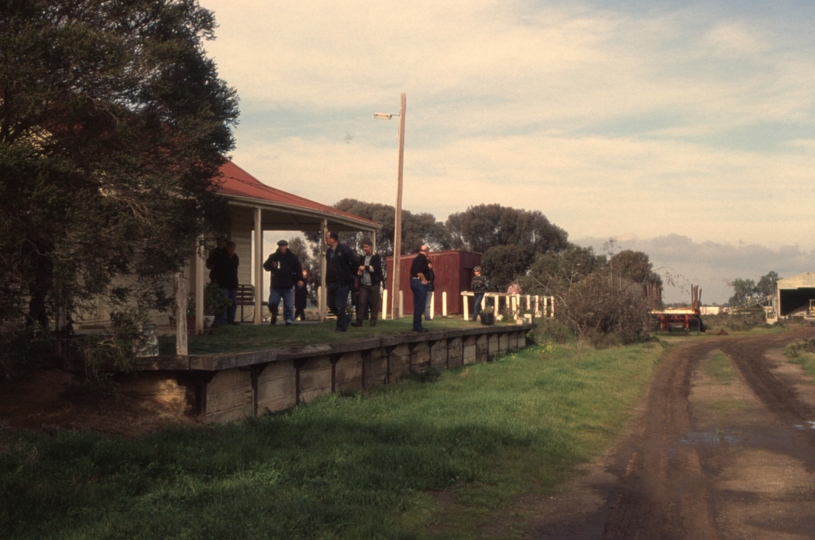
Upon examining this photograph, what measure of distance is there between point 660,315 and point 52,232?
3296 centimetres

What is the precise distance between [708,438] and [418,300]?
649 centimetres

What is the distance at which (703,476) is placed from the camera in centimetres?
748

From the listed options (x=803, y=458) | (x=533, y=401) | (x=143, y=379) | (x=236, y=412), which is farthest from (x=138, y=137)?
(x=803, y=458)

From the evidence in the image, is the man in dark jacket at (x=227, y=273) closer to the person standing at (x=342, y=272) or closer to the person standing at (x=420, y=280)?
the person standing at (x=342, y=272)

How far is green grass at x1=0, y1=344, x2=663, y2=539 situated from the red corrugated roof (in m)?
6.21

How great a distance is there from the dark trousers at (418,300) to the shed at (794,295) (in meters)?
49.1

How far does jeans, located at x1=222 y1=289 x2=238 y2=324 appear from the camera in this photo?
14.5m

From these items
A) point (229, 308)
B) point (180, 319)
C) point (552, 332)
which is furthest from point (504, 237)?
point (180, 319)

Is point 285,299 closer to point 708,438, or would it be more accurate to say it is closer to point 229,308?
point 229,308

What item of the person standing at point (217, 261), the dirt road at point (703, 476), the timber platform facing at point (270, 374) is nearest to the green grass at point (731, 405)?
the dirt road at point (703, 476)

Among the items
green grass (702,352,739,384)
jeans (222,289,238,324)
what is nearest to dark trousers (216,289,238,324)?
jeans (222,289,238,324)

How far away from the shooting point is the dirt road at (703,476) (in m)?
5.80

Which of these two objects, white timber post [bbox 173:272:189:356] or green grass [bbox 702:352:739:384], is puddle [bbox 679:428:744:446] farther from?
green grass [bbox 702:352:739:384]

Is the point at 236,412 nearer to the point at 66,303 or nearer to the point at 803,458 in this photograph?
the point at 66,303
